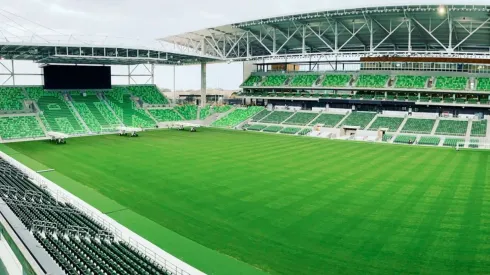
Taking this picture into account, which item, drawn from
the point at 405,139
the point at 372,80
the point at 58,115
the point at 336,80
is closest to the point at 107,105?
the point at 58,115

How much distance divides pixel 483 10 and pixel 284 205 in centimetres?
3762

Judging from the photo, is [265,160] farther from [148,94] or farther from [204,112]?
[148,94]

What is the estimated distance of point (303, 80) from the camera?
218 feet

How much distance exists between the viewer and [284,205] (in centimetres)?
2102

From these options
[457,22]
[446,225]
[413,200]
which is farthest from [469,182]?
[457,22]

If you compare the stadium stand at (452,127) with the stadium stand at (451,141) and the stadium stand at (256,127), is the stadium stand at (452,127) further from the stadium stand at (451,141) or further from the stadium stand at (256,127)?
the stadium stand at (256,127)

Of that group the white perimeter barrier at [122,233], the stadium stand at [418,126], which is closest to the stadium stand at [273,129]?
the stadium stand at [418,126]

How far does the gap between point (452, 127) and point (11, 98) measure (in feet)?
192

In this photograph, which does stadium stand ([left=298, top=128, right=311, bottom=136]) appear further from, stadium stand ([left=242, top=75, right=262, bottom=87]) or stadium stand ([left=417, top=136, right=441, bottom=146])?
stadium stand ([left=242, top=75, right=262, bottom=87])

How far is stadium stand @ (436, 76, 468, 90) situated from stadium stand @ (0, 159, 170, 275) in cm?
5046

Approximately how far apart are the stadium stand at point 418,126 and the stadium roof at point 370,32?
8813 mm

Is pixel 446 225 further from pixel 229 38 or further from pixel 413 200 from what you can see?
pixel 229 38

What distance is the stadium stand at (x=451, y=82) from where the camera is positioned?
175ft

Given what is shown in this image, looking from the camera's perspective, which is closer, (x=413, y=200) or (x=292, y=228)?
(x=292, y=228)
